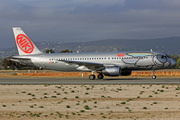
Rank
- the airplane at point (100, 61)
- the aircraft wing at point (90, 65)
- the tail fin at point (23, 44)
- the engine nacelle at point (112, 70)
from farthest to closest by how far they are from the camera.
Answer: the tail fin at point (23, 44) < the airplane at point (100, 61) < the aircraft wing at point (90, 65) < the engine nacelle at point (112, 70)

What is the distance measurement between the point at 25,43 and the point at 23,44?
0.34 m

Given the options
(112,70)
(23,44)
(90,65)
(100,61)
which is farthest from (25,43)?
(112,70)

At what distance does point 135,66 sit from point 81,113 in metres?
23.5

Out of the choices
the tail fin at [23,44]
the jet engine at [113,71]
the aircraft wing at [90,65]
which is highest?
the tail fin at [23,44]

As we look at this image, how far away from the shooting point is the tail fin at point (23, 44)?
132 ft

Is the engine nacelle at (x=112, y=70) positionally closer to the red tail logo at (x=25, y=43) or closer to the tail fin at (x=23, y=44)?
the tail fin at (x=23, y=44)

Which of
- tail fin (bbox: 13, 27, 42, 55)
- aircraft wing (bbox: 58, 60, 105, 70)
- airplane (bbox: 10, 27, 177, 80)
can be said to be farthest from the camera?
tail fin (bbox: 13, 27, 42, 55)

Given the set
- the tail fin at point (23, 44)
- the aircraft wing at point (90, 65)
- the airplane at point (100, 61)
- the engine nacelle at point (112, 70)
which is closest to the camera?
the engine nacelle at point (112, 70)

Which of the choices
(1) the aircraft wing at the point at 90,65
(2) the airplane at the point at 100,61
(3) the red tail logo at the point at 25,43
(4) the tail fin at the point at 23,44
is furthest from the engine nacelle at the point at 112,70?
(3) the red tail logo at the point at 25,43

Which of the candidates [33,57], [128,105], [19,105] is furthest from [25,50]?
[128,105]

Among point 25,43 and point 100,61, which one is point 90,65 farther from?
point 25,43

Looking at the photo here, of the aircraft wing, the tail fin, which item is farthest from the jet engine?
the tail fin

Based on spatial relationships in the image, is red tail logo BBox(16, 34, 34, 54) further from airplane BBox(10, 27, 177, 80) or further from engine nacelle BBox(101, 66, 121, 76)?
engine nacelle BBox(101, 66, 121, 76)

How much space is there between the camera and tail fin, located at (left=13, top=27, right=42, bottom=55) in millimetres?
40156
